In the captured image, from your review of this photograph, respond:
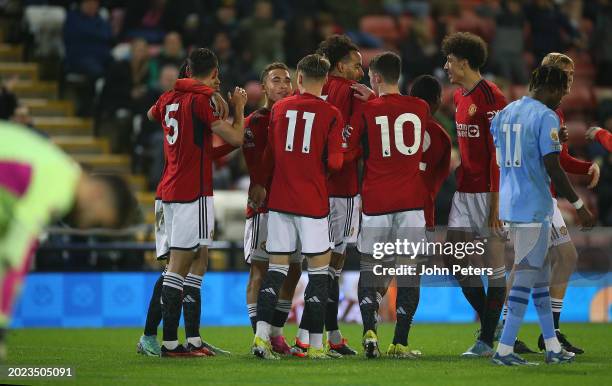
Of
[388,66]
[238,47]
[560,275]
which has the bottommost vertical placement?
[560,275]

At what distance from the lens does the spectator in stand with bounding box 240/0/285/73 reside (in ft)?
57.5

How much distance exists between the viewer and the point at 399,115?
869 cm

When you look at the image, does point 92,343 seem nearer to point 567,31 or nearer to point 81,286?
point 81,286

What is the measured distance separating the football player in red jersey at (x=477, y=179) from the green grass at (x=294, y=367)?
503mm

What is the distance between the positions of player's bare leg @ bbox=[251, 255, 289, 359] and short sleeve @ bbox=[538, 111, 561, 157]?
6.84 feet

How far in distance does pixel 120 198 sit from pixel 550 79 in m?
4.80

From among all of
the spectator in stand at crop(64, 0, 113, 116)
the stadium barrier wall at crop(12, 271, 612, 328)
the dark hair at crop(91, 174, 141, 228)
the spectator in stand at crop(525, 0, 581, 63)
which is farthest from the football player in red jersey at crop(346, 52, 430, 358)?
the spectator in stand at crop(525, 0, 581, 63)

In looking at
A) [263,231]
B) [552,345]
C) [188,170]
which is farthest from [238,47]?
[552,345]

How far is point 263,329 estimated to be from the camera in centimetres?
852

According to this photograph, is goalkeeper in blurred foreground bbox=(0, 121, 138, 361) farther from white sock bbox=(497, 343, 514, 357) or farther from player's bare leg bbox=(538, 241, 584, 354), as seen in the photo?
player's bare leg bbox=(538, 241, 584, 354)

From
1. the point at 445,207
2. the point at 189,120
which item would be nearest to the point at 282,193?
the point at 189,120

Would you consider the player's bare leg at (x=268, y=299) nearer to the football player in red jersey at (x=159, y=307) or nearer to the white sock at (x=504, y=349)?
the football player in red jersey at (x=159, y=307)

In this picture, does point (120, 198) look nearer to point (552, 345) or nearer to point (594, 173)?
point (552, 345)

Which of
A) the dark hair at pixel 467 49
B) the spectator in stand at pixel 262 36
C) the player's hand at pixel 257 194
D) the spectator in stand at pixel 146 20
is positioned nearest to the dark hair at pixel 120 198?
the player's hand at pixel 257 194
